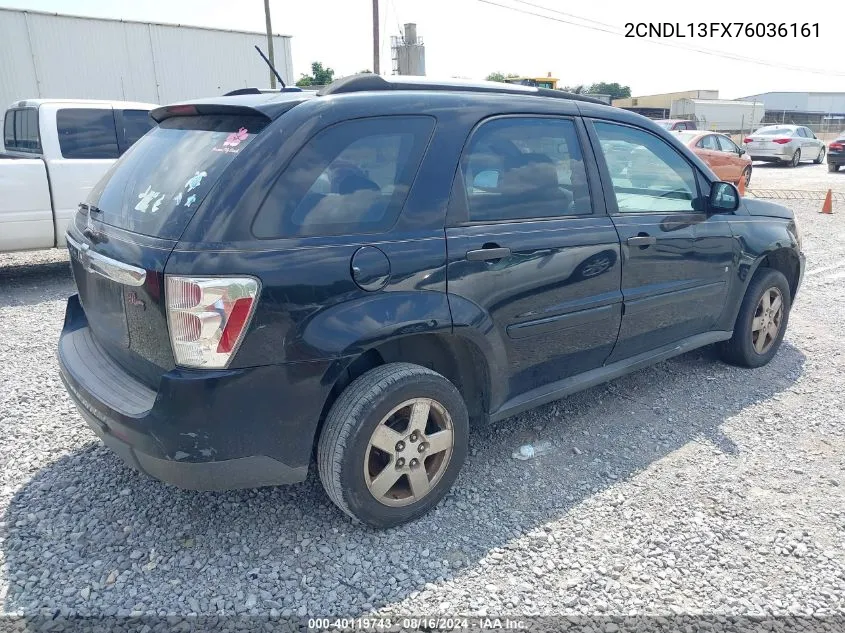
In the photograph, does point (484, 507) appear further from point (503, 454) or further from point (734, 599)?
point (734, 599)

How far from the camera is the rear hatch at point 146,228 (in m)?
2.43

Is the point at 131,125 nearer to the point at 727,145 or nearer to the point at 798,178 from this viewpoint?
the point at 727,145

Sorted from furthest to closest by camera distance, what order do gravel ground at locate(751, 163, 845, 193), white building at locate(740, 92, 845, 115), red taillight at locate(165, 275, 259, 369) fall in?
white building at locate(740, 92, 845, 115)
gravel ground at locate(751, 163, 845, 193)
red taillight at locate(165, 275, 259, 369)

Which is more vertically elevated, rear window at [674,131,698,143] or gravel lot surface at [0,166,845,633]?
rear window at [674,131,698,143]

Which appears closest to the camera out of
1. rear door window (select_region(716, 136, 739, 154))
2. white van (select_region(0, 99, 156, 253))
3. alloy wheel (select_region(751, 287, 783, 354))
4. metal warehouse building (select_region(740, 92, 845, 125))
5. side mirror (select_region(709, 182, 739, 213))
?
side mirror (select_region(709, 182, 739, 213))

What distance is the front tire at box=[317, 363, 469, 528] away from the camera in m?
2.62

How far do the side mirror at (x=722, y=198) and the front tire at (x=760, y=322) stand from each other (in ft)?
2.45

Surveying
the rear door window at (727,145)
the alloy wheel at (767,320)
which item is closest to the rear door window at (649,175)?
the alloy wheel at (767,320)

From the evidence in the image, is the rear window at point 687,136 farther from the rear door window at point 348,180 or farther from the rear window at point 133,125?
the rear door window at point 348,180

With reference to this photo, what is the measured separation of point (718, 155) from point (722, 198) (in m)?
13.5

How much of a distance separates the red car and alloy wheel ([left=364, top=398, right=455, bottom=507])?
1503 cm

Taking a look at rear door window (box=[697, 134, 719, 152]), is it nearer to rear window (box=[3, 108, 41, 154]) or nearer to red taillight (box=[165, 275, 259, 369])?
rear window (box=[3, 108, 41, 154])

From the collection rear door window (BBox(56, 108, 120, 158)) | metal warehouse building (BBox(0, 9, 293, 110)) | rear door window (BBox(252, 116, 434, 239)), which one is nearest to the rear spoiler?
rear door window (BBox(252, 116, 434, 239))

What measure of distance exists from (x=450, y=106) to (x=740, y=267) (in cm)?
247
